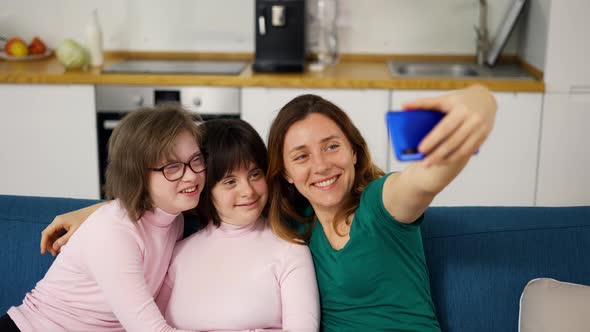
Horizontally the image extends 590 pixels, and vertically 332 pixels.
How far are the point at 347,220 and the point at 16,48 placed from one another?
8.43 ft

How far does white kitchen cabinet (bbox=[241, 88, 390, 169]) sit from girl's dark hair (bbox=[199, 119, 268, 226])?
1.50m

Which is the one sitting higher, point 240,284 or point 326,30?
point 326,30

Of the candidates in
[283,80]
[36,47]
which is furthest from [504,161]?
[36,47]

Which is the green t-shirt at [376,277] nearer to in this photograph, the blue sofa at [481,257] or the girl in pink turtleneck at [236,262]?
the girl in pink turtleneck at [236,262]

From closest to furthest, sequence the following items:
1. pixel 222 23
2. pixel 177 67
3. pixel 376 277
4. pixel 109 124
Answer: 1. pixel 376 277
2. pixel 109 124
3. pixel 177 67
4. pixel 222 23

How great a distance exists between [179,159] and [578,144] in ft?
7.02

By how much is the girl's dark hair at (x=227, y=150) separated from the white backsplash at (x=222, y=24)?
7.18ft

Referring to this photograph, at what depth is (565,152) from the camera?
324 cm

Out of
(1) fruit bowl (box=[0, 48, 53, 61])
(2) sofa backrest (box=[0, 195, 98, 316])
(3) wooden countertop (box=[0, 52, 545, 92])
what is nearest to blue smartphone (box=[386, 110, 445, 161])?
(2) sofa backrest (box=[0, 195, 98, 316])

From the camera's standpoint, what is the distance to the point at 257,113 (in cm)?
328

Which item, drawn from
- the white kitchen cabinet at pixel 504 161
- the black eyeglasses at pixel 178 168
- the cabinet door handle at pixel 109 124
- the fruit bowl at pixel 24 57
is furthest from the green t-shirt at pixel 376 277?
the fruit bowl at pixel 24 57

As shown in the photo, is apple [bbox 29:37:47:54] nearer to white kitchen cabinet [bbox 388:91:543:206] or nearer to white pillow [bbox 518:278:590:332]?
white kitchen cabinet [bbox 388:91:543:206]

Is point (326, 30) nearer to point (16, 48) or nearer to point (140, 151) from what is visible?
point (16, 48)

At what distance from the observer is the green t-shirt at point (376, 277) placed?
151cm
